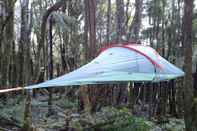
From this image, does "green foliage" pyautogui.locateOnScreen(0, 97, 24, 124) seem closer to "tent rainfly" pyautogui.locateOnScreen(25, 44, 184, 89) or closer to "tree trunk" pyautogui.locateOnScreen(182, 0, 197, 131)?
"tent rainfly" pyautogui.locateOnScreen(25, 44, 184, 89)

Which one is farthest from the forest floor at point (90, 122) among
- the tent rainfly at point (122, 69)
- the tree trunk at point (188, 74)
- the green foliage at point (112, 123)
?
the tent rainfly at point (122, 69)

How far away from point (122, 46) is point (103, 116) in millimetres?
1349

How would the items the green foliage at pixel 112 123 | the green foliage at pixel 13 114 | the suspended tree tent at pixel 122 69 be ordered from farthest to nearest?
the green foliage at pixel 13 114 → the green foliage at pixel 112 123 → the suspended tree tent at pixel 122 69

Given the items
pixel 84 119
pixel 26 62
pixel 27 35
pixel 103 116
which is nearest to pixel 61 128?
pixel 84 119

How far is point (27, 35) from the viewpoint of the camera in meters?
11.3

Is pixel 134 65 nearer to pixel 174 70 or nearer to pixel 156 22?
pixel 174 70

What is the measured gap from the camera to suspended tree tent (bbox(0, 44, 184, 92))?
154 inches

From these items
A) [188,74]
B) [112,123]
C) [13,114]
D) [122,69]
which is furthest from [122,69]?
[13,114]

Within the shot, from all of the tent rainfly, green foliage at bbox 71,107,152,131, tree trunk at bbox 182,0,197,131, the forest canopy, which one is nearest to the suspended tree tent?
the tent rainfly

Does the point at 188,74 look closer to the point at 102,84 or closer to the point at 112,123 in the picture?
the point at 112,123

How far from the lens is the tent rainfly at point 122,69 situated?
12.8ft

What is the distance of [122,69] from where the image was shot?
163 inches

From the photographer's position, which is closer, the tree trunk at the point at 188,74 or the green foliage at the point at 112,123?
the tree trunk at the point at 188,74

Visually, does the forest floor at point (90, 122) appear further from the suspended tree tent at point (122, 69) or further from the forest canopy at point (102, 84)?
the suspended tree tent at point (122, 69)
